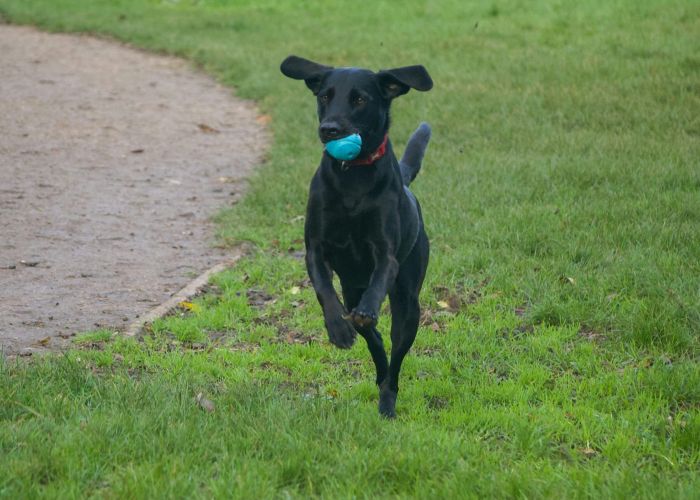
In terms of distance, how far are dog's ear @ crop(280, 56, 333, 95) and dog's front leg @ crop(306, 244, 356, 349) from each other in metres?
0.99

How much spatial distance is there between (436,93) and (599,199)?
5.02 metres

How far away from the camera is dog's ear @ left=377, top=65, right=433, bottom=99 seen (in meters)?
5.64

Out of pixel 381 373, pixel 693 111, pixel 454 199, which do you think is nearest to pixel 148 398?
pixel 381 373

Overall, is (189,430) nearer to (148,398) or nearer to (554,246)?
(148,398)

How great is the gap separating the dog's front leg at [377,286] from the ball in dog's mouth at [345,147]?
19.8 inches

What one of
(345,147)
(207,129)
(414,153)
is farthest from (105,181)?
(345,147)

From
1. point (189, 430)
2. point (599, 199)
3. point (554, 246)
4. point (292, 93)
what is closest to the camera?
point (189, 430)

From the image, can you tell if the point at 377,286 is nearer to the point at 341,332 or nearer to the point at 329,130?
the point at 341,332

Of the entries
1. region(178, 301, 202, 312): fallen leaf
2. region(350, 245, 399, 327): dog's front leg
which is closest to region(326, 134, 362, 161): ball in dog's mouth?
region(350, 245, 399, 327): dog's front leg

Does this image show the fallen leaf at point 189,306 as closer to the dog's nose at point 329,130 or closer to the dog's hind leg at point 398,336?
the dog's hind leg at point 398,336

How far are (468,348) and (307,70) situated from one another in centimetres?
205

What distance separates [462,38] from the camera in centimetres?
1797

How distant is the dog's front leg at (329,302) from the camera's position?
5.14 meters

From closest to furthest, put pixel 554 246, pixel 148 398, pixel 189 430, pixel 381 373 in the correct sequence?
pixel 189 430 → pixel 148 398 → pixel 381 373 → pixel 554 246
